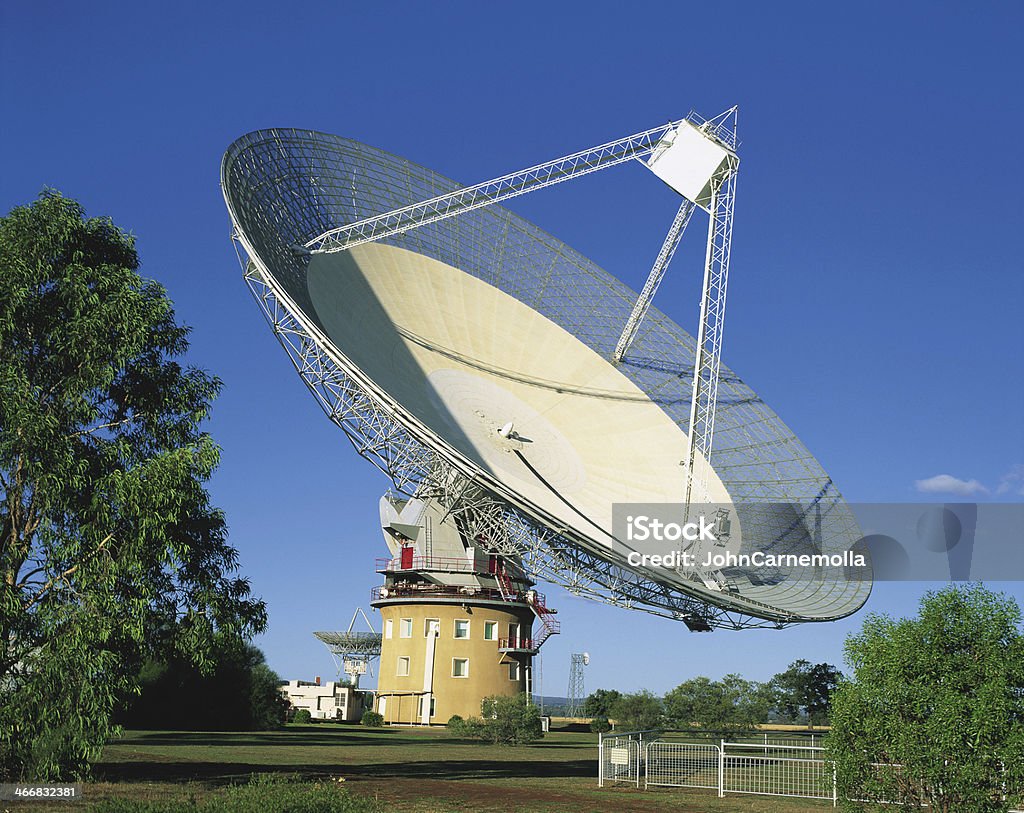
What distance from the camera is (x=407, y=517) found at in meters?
57.6

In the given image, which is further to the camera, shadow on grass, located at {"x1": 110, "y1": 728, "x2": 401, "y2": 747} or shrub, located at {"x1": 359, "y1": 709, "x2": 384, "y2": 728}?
shrub, located at {"x1": 359, "y1": 709, "x2": 384, "y2": 728}

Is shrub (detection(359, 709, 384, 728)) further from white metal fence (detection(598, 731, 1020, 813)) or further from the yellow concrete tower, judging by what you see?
white metal fence (detection(598, 731, 1020, 813))

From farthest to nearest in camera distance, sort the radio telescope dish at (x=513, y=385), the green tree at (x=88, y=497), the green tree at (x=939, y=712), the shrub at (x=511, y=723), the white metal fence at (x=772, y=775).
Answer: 1. the shrub at (x=511, y=723)
2. the radio telescope dish at (x=513, y=385)
3. the white metal fence at (x=772, y=775)
4. the green tree at (x=88, y=497)
5. the green tree at (x=939, y=712)

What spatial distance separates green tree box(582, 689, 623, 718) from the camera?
95125 millimetres

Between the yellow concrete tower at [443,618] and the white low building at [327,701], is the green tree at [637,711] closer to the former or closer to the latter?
the yellow concrete tower at [443,618]

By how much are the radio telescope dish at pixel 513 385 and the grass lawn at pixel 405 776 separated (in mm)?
7233

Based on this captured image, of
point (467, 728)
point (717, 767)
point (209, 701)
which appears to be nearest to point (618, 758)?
point (717, 767)

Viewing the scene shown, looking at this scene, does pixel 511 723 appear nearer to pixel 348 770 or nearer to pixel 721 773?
pixel 348 770

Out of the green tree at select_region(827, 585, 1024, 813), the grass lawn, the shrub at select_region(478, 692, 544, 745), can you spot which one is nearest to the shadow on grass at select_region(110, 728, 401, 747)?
the grass lawn

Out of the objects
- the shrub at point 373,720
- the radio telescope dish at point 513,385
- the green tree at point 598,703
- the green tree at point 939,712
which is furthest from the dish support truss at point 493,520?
the green tree at point 598,703

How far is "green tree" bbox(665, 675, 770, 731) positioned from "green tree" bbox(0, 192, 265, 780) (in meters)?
39.5

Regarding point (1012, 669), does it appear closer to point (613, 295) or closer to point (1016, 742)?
point (1016, 742)

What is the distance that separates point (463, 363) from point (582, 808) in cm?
1925

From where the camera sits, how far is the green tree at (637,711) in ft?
203
